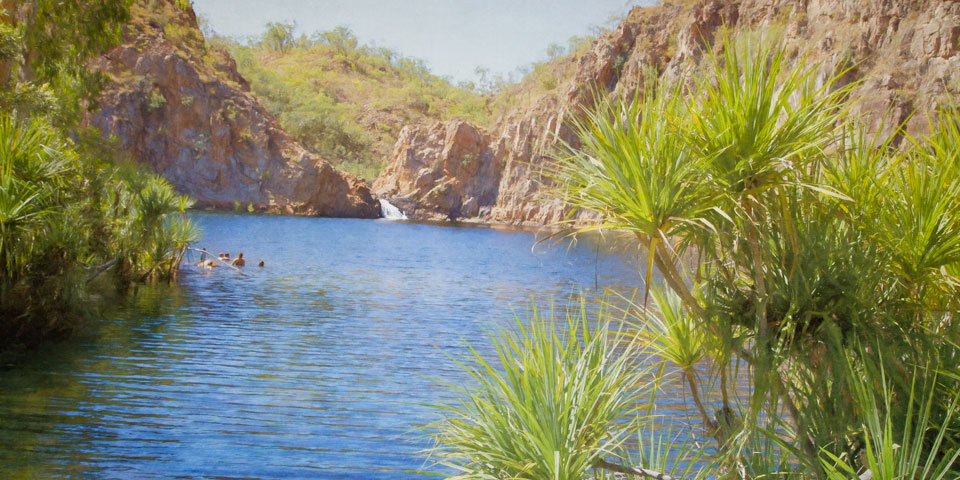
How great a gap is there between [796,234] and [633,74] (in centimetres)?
5792

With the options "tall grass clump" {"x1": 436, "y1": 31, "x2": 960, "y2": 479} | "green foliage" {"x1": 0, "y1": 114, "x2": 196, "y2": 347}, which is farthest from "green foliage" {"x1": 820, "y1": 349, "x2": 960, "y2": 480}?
"green foliage" {"x1": 0, "y1": 114, "x2": 196, "y2": 347}

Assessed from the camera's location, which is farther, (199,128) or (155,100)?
(199,128)

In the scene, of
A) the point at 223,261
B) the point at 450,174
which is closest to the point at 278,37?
the point at 450,174

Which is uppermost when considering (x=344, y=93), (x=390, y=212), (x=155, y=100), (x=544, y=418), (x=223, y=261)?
(x=344, y=93)

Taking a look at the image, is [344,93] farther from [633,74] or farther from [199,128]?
[633,74]

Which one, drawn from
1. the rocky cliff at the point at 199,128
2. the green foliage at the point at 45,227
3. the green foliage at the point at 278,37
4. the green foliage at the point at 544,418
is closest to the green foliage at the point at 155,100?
the rocky cliff at the point at 199,128

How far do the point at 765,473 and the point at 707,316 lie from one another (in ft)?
2.64

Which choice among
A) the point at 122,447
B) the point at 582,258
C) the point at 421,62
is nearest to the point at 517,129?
the point at 582,258

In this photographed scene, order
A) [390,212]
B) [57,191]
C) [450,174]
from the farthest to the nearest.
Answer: [450,174] → [390,212] → [57,191]

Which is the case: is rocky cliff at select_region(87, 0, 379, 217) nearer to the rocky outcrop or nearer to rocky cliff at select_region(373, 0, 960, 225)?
the rocky outcrop

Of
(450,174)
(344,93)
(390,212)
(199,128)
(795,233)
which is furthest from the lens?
(344,93)

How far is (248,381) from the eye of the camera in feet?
31.4

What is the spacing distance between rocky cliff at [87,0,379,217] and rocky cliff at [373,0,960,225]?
11709 mm

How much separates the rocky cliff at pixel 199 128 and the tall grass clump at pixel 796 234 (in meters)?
62.9
